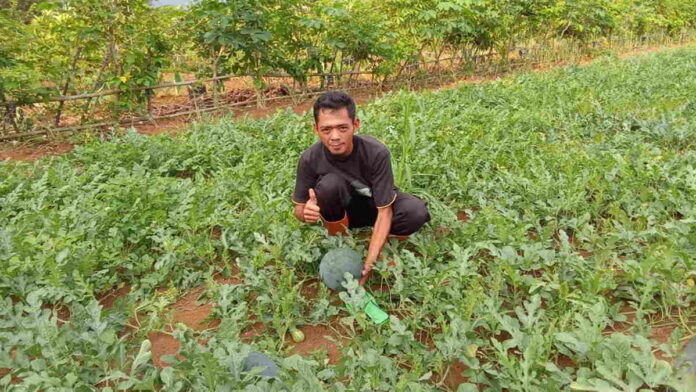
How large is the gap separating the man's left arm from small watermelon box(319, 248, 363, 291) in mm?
53

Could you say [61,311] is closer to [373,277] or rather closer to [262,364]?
[262,364]

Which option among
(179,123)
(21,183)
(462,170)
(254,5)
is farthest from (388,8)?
(21,183)

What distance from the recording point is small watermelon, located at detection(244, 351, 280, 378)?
6.09 ft

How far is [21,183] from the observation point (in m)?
3.69

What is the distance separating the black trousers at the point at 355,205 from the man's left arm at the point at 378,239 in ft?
0.58

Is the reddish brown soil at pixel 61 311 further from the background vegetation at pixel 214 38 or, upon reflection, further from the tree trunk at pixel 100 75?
the tree trunk at pixel 100 75

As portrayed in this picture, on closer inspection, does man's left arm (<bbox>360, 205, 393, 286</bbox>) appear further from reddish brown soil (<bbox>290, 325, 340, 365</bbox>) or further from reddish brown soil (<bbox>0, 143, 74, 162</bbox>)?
reddish brown soil (<bbox>0, 143, 74, 162</bbox>)

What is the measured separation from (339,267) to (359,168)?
2.04ft

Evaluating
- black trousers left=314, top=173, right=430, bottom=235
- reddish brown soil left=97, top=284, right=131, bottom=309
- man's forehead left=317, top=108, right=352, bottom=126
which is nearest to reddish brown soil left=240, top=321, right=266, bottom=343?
black trousers left=314, top=173, right=430, bottom=235

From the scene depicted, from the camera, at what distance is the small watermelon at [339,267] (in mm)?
2350

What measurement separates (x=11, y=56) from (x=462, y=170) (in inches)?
220

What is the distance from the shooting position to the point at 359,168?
2598 millimetres

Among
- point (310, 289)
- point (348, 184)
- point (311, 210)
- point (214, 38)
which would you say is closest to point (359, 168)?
point (348, 184)

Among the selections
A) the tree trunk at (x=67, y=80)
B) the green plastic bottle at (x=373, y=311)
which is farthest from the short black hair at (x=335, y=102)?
the tree trunk at (x=67, y=80)
